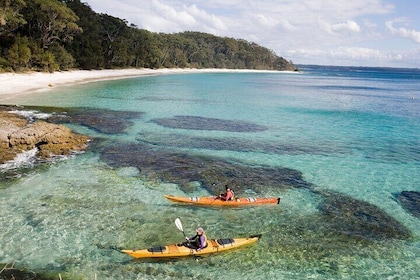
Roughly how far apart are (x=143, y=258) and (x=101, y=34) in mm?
91420

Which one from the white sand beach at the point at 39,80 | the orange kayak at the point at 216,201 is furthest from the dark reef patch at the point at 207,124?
the white sand beach at the point at 39,80

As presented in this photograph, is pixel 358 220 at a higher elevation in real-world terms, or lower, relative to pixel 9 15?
lower

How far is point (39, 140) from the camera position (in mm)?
23250

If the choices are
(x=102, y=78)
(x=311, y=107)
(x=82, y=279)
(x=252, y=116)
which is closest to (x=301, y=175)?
(x=82, y=279)

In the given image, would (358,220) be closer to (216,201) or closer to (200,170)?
(216,201)

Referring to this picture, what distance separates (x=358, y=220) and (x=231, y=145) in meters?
13.0

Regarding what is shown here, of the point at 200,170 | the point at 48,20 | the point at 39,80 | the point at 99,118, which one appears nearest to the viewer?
the point at 200,170

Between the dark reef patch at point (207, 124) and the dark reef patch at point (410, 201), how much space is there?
16.2m

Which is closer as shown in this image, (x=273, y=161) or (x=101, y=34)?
(x=273, y=161)

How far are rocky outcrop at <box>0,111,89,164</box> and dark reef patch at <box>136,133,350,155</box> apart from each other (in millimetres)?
5328

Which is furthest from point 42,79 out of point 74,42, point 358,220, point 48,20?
point 358,220

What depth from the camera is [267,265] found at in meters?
12.1

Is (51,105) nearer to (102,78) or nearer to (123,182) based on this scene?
(123,182)

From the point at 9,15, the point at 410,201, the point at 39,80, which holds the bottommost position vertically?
the point at 410,201
